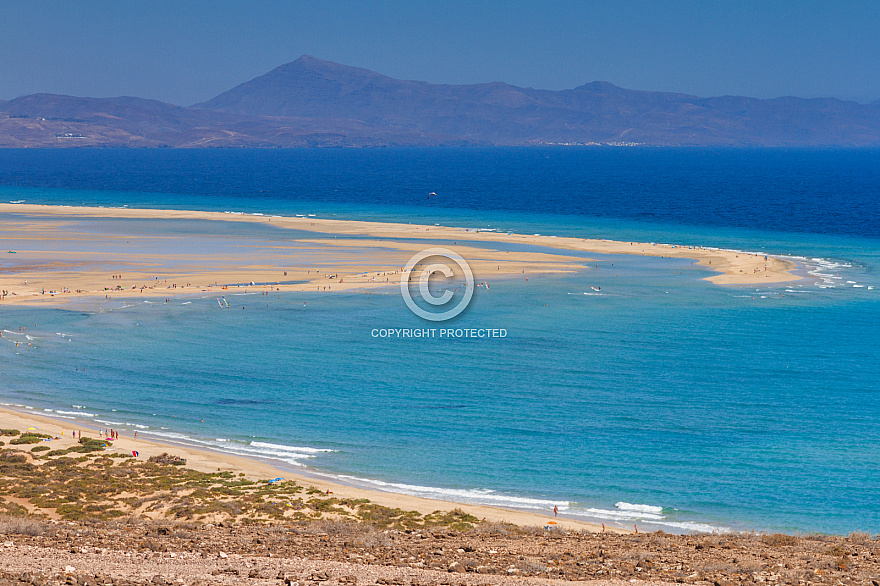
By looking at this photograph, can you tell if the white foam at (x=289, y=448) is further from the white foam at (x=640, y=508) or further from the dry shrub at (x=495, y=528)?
the white foam at (x=640, y=508)

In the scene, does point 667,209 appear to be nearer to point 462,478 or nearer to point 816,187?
point 816,187

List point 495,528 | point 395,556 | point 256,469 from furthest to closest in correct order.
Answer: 1. point 256,469
2. point 495,528
3. point 395,556

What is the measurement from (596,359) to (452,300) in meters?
19.1

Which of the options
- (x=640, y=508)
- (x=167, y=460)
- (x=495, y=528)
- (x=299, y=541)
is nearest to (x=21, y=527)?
(x=299, y=541)

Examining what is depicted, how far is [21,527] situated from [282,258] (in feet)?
206

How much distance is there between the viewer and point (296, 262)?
263 ft

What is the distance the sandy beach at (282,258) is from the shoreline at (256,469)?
97.7 feet

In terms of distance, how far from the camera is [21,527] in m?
20.4

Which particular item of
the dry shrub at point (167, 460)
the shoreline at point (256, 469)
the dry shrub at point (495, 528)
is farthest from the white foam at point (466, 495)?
the dry shrub at point (167, 460)

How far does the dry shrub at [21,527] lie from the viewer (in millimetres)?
20203

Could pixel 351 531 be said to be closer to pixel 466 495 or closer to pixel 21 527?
pixel 21 527

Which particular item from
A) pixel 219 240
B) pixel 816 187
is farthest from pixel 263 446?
pixel 816 187

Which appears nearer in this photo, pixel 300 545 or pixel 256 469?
pixel 300 545

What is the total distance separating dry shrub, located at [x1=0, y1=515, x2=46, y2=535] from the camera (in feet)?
66.3
